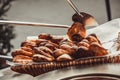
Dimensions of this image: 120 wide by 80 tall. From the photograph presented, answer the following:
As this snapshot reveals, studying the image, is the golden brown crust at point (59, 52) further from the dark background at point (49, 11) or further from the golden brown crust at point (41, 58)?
the dark background at point (49, 11)

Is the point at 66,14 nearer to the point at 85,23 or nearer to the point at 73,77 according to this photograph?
the point at 85,23

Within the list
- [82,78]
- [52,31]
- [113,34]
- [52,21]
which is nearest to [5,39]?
[52,31]

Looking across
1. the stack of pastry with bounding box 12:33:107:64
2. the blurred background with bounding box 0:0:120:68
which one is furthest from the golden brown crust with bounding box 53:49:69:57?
the blurred background with bounding box 0:0:120:68

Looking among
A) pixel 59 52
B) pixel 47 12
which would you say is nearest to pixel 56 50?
pixel 59 52

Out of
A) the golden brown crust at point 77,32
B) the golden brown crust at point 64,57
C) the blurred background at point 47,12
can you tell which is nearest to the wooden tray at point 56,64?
the golden brown crust at point 64,57

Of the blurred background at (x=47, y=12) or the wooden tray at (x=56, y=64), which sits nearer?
the wooden tray at (x=56, y=64)

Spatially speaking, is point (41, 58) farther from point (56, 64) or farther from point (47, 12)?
point (47, 12)

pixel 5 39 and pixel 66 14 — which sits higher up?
pixel 66 14

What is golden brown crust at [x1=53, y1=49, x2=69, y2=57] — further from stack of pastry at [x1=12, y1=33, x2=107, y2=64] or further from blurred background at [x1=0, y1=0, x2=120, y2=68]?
blurred background at [x1=0, y1=0, x2=120, y2=68]
